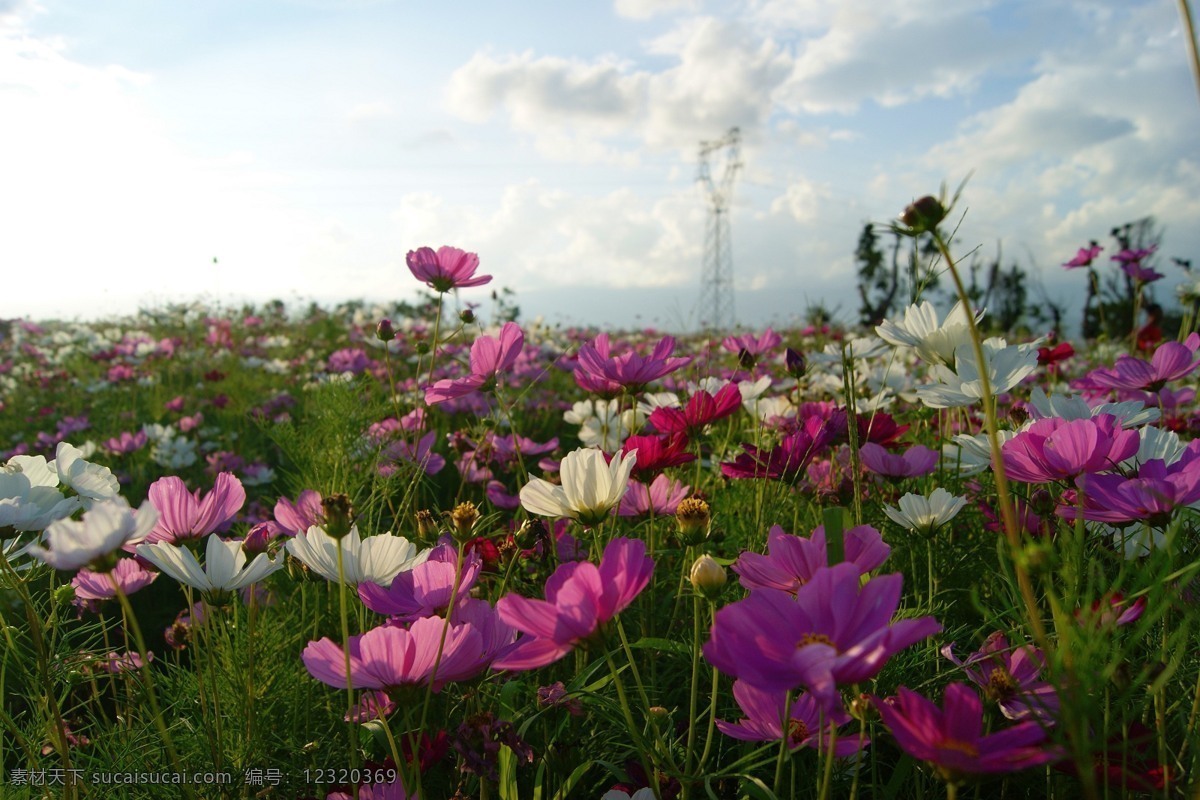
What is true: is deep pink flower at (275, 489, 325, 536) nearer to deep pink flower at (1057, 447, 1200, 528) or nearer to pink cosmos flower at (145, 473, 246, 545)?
pink cosmos flower at (145, 473, 246, 545)

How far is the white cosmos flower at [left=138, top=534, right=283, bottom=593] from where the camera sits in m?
0.66

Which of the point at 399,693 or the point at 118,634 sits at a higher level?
the point at 399,693

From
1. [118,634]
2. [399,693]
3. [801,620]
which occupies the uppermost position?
[801,620]

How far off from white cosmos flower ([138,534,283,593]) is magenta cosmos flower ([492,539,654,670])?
0.98 ft

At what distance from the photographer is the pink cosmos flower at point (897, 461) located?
3.25 feet

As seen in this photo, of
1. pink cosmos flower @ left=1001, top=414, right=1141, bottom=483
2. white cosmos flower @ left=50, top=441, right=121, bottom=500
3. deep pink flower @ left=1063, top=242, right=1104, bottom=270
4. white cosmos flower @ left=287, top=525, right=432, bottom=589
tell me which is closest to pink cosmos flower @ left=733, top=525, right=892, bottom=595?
pink cosmos flower @ left=1001, top=414, right=1141, bottom=483

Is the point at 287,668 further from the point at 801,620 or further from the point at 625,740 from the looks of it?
the point at 801,620

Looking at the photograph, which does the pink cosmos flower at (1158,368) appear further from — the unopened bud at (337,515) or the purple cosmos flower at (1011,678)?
the unopened bud at (337,515)

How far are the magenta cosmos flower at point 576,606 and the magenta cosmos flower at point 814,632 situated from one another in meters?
0.08

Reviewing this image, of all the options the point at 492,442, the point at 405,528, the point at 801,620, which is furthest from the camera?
the point at 492,442

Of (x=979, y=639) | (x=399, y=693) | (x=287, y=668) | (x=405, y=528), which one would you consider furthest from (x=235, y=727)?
(x=979, y=639)

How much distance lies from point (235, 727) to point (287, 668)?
3.1 inches

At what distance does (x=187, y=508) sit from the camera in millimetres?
776

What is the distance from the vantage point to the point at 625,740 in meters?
0.78
